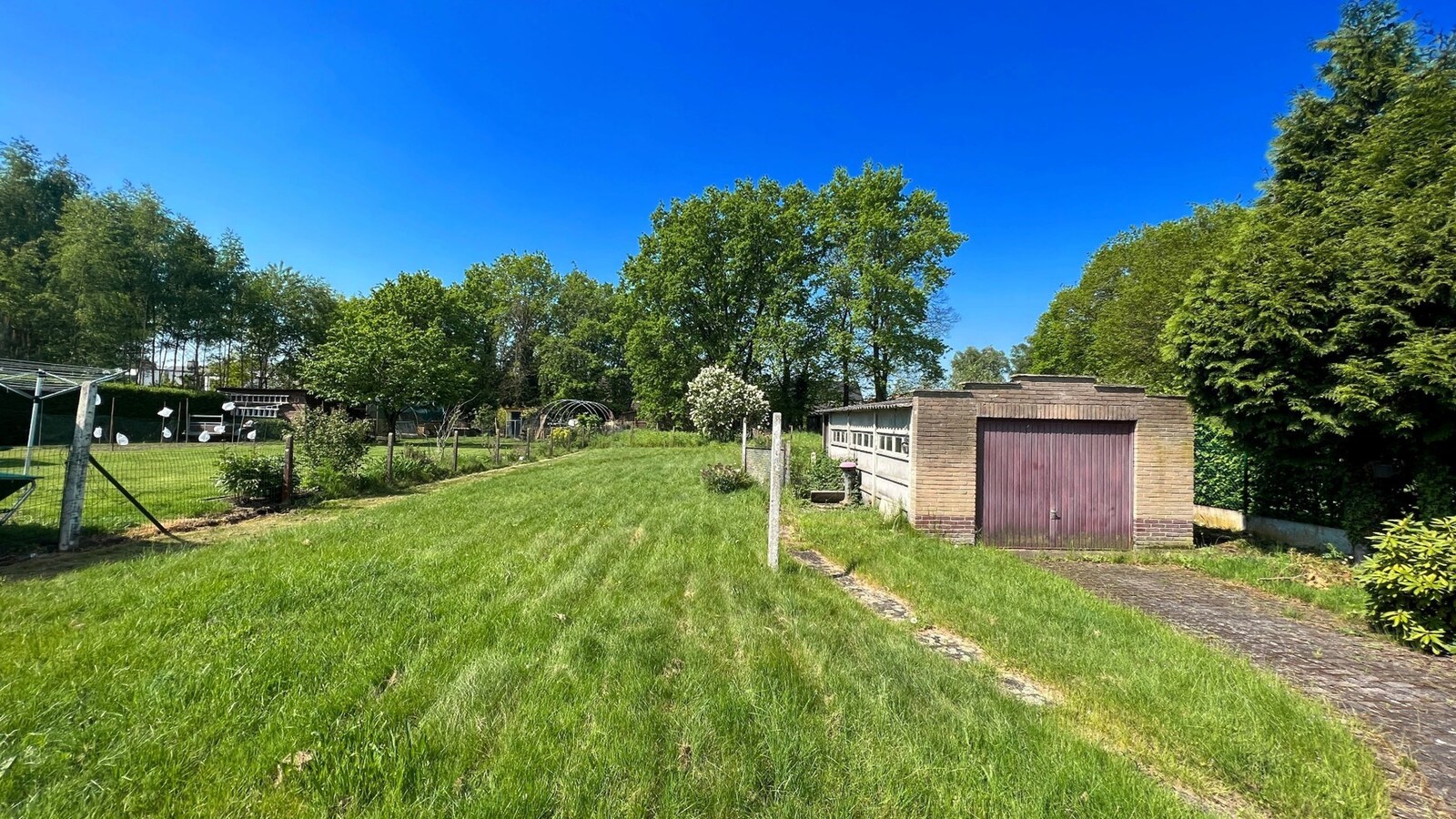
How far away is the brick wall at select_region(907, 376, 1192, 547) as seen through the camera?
8.07 metres

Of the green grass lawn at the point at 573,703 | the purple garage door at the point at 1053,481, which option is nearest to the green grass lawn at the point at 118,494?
the green grass lawn at the point at 573,703

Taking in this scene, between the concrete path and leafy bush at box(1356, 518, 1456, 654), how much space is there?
0.62 ft

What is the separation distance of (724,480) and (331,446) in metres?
8.24

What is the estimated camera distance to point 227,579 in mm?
4840

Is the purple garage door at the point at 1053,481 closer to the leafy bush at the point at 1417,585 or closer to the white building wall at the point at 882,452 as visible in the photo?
the white building wall at the point at 882,452

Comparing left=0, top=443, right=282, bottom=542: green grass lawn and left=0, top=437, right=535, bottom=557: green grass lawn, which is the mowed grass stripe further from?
left=0, top=443, right=282, bottom=542: green grass lawn

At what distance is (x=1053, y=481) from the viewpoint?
26.9 ft

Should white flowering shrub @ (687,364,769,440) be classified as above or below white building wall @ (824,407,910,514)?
above

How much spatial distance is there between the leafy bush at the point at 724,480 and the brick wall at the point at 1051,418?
472cm

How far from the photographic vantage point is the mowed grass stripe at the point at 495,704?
7.39ft

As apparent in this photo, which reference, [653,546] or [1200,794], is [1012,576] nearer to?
[1200,794]

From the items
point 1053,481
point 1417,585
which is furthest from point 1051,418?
point 1417,585

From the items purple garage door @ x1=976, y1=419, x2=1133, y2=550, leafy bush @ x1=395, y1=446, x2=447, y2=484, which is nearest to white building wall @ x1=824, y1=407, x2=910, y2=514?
purple garage door @ x1=976, y1=419, x2=1133, y2=550

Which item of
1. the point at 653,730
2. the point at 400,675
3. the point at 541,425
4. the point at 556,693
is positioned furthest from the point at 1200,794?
the point at 541,425
